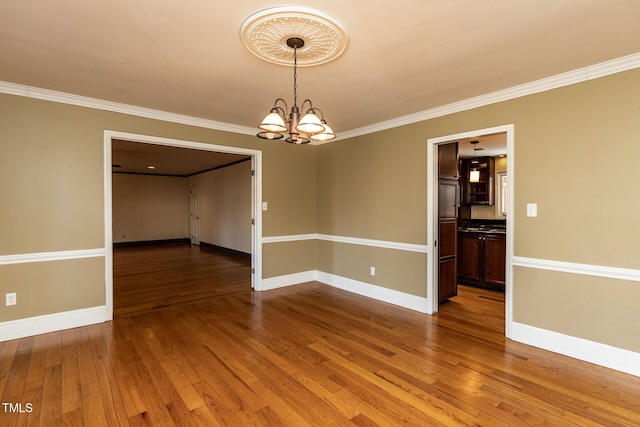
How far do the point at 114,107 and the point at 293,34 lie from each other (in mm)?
2694

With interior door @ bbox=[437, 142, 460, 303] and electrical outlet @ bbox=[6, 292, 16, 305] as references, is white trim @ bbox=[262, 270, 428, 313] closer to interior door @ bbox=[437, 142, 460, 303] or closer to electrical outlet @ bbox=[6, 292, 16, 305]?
interior door @ bbox=[437, 142, 460, 303]

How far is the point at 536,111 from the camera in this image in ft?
9.95

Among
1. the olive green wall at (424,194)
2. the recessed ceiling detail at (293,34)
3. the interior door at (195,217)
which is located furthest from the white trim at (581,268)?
the interior door at (195,217)

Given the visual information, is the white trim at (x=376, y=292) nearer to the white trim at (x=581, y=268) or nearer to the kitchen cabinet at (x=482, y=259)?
the white trim at (x=581, y=268)

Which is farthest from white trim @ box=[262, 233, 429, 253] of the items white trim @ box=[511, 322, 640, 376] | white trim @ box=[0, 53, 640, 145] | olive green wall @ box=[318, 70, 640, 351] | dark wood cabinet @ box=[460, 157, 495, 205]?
dark wood cabinet @ box=[460, 157, 495, 205]

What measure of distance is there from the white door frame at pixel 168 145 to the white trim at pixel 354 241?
33cm

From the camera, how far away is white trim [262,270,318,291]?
4.99 metres

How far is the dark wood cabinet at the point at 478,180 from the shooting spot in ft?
20.0

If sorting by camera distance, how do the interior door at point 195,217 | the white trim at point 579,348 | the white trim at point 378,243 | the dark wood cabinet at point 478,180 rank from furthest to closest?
the interior door at point 195,217
the dark wood cabinet at point 478,180
the white trim at point 378,243
the white trim at point 579,348

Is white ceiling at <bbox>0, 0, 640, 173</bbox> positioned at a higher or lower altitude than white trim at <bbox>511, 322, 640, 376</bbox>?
higher

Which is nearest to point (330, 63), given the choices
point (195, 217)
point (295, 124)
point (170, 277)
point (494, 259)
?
point (295, 124)

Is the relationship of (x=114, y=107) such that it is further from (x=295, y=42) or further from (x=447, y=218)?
(x=447, y=218)

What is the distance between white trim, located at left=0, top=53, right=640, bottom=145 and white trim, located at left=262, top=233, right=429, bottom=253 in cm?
158

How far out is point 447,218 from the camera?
14.1ft
